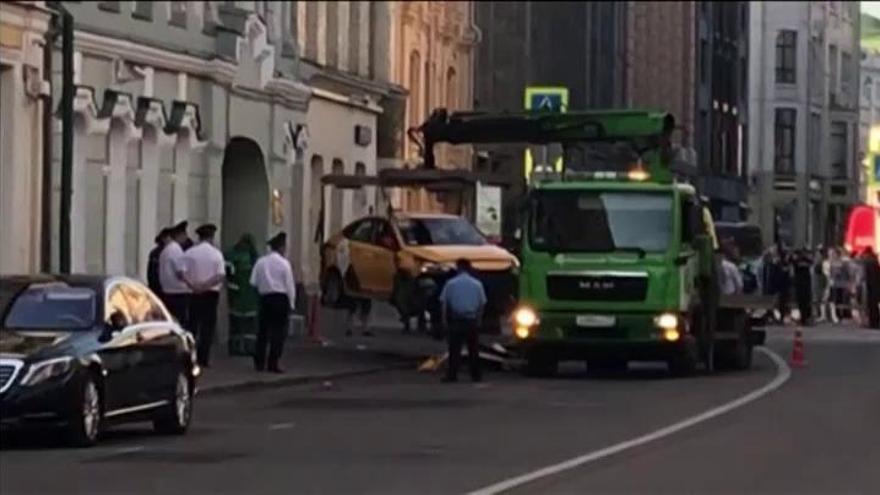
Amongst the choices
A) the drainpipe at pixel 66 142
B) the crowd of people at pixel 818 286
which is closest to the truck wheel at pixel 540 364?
the drainpipe at pixel 66 142

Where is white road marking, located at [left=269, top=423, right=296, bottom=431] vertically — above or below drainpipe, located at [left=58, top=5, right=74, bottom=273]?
below

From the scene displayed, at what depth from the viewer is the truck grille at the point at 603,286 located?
35.1m

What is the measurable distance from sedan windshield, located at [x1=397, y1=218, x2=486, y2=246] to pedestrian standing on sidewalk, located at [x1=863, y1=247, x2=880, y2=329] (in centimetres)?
1102

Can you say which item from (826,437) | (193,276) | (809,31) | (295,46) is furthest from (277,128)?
(809,31)

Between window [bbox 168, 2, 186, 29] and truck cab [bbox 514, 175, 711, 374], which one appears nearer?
truck cab [bbox 514, 175, 711, 374]

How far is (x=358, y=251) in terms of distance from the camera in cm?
4647

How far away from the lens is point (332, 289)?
155 feet

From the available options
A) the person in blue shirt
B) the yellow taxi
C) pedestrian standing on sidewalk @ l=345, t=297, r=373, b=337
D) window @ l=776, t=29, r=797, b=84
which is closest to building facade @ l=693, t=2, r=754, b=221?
window @ l=776, t=29, r=797, b=84

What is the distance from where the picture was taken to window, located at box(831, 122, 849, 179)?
67.6 metres

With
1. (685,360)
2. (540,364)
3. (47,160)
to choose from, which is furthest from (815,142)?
(47,160)

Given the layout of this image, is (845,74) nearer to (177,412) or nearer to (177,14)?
(177,14)

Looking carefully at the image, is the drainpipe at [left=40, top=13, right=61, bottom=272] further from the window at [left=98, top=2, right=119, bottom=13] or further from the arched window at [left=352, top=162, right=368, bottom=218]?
the arched window at [left=352, top=162, right=368, bottom=218]

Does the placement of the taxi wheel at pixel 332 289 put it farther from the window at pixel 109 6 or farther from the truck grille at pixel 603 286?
the truck grille at pixel 603 286

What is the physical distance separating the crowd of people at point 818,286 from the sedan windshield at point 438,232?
1214 centimetres
